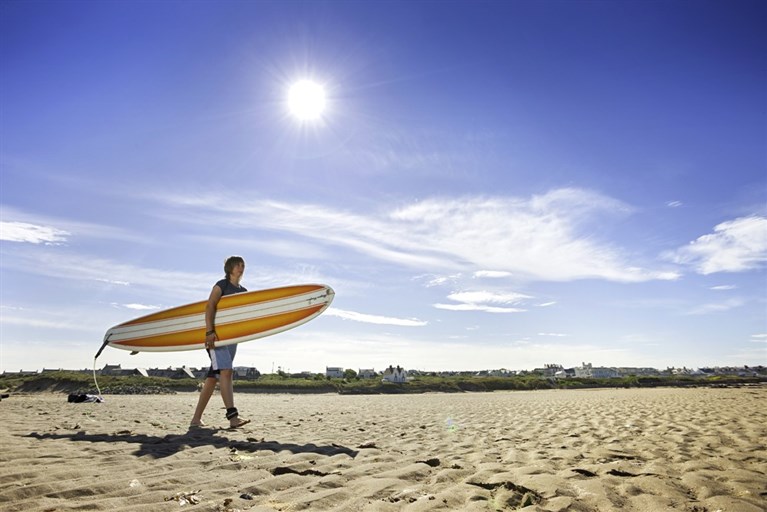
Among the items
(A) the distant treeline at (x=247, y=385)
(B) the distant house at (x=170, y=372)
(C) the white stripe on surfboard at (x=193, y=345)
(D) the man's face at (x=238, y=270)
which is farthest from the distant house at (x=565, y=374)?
(D) the man's face at (x=238, y=270)

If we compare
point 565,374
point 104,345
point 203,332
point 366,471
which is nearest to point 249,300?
point 203,332

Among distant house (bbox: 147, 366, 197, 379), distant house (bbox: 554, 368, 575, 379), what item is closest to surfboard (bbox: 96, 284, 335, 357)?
distant house (bbox: 147, 366, 197, 379)

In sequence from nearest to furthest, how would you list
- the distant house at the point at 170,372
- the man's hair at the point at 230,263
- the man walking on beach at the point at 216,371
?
1. the man walking on beach at the point at 216,371
2. the man's hair at the point at 230,263
3. the distant house at the point at 170,372

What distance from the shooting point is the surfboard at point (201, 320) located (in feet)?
26.7

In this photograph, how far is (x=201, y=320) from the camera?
8609mm

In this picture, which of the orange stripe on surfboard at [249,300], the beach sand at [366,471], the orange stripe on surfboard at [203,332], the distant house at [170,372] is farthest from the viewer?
the distant house at [170,372]

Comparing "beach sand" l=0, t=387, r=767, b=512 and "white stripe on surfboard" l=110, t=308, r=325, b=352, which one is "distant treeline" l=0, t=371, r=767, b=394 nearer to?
"white stripe on surfboard" l=110, t=308, r=325, b=352

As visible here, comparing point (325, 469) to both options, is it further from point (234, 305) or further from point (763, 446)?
point (763, 446)

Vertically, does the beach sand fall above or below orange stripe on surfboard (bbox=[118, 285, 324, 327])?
below

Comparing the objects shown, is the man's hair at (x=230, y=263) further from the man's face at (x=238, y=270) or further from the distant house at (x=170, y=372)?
the distant house at (x=170, y=372)

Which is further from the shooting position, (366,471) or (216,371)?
(216,371)

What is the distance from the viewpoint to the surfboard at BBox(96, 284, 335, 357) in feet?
26.7

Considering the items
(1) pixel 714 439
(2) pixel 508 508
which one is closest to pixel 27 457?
(2) pixel 508 508

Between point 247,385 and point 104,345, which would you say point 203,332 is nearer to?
point 104,345
